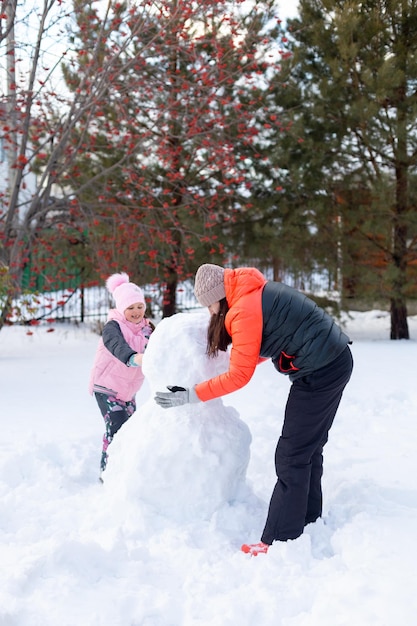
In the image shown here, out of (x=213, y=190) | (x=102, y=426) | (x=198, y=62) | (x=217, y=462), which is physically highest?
(x=198, y=62)

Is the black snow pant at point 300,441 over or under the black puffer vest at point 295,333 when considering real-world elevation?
under

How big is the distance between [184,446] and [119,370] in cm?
99

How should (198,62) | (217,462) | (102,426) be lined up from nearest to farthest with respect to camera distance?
(217,462)
(102,426)
(198,62)

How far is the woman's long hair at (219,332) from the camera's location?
3193mm

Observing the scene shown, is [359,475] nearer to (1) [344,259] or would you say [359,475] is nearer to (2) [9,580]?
(2) [9,580]

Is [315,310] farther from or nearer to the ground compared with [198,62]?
nearer to the ground

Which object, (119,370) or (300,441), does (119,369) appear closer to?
(119,370)

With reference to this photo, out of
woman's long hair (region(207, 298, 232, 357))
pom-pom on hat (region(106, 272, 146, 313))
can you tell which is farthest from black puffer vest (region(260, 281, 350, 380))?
pom-pom on hat (region(106, 272, 146, 313))

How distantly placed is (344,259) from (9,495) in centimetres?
840

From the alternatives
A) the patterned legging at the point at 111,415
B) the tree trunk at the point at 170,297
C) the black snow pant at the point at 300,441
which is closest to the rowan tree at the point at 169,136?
the tree trunk at the point at 170,297

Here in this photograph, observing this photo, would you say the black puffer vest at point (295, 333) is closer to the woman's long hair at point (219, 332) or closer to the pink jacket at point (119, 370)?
the woman's long hair at point (219, 332)

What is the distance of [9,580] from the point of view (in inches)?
111

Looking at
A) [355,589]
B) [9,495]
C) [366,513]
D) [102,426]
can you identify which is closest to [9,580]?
[9,495]

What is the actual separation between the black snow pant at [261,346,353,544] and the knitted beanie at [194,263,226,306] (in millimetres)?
621
